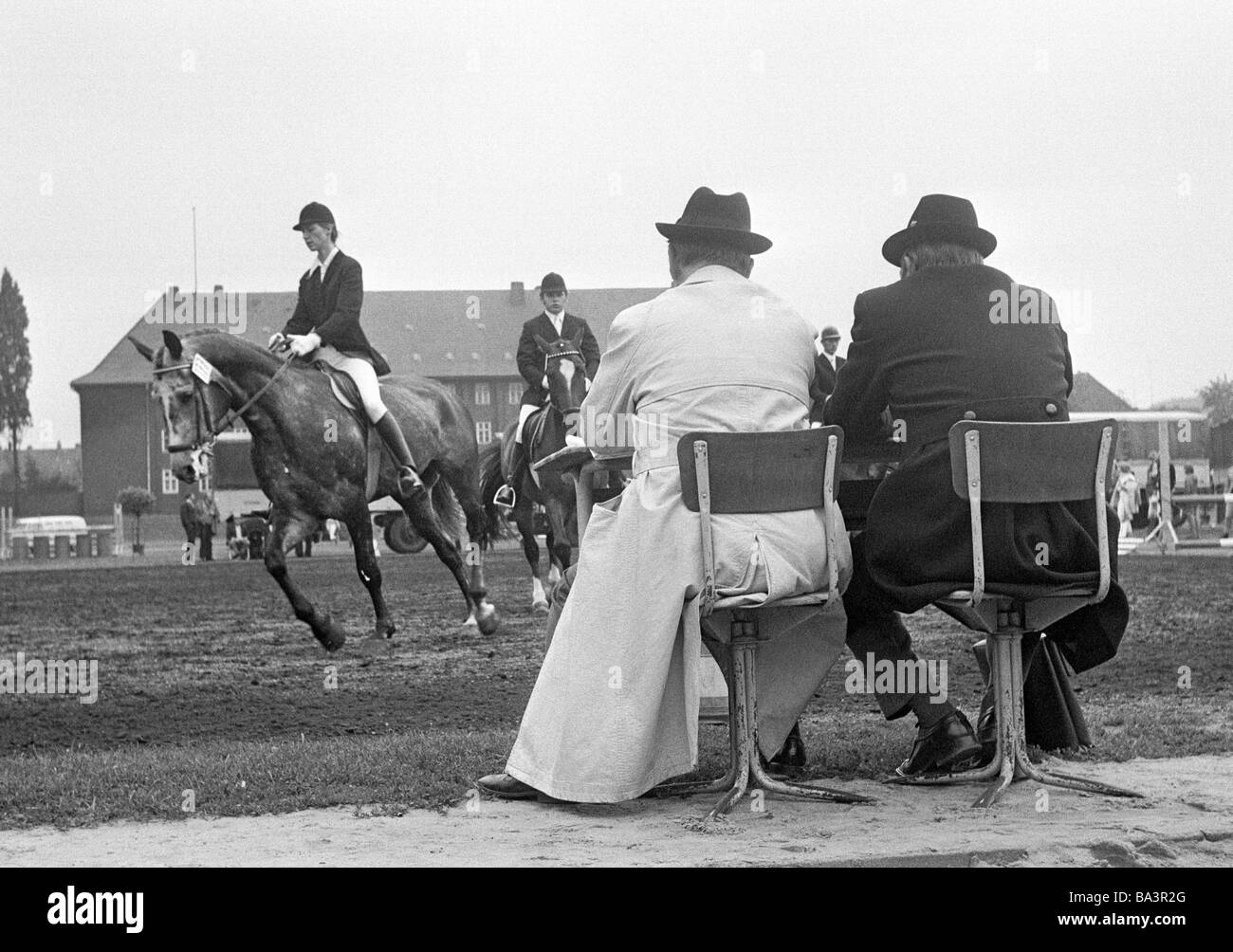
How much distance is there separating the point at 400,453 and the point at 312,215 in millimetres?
2072

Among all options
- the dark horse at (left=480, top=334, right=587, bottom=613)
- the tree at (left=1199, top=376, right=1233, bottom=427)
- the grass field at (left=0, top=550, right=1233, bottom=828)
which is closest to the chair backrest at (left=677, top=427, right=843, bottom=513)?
the grass field at (left=0, top=550, right=1233, bottom=828)

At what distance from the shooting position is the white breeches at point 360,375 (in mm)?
12930

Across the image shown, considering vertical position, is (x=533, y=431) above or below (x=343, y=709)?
above

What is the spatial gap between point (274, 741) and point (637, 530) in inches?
113

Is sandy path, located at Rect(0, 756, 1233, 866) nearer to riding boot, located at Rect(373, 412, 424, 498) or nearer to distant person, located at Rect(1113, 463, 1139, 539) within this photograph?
riding boot, located at Rect(373, 412, 424, 498)

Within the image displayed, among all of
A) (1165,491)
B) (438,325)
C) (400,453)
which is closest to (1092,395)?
(438,325)

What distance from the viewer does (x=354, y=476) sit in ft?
41.5

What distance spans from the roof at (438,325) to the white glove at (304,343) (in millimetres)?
73369

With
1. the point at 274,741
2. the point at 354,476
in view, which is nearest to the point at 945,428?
the point at 274,741

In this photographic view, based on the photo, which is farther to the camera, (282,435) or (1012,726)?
(282,435)

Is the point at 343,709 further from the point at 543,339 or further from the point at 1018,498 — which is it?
the point at 543,339

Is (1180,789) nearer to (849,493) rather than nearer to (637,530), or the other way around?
(849,493)

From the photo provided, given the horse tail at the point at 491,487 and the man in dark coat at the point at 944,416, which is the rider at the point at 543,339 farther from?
the man in dark coat at the point at 944,416

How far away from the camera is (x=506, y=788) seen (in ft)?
18.7
